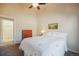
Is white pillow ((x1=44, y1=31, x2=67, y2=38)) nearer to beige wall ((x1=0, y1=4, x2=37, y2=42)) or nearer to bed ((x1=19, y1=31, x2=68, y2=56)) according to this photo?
bed ((x1=19, y1=31, x2=68, y2=56))

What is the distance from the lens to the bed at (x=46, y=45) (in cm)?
177

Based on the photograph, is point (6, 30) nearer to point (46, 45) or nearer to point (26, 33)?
point (26, 33)

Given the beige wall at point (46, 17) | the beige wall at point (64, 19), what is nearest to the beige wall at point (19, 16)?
the beige wall at point (46, 17)

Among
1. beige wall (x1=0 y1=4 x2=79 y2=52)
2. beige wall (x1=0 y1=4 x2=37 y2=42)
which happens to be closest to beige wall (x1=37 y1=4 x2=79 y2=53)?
beige wall (x1=0 y1=4 x2=79 y2=52)

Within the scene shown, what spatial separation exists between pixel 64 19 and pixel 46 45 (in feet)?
1.37

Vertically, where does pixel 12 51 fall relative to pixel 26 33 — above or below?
below

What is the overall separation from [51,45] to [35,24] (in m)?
0.35

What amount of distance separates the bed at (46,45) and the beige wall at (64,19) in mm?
80

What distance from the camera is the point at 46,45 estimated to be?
176 cm

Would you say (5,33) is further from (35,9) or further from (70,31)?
(70,31)

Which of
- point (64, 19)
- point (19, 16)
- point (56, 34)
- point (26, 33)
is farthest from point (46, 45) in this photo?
point (19, 16)

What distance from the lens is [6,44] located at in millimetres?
1784

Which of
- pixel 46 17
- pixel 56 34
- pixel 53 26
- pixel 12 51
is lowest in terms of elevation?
pixel 12 51

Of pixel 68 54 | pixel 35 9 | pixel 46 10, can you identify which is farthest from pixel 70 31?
pixel 35 9
